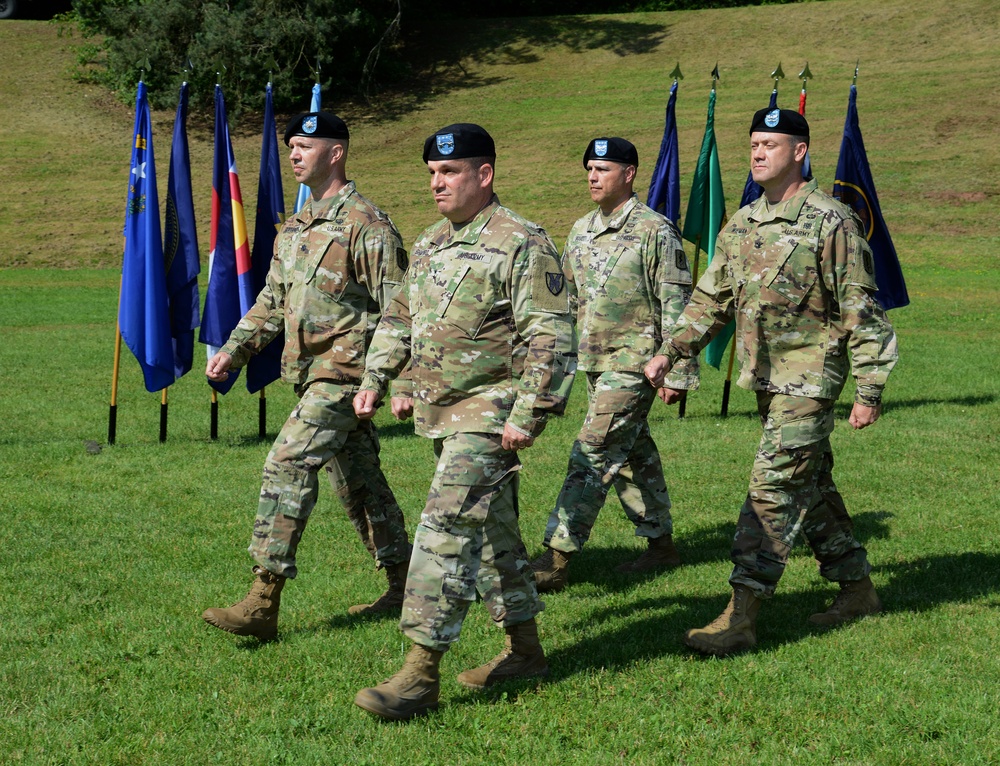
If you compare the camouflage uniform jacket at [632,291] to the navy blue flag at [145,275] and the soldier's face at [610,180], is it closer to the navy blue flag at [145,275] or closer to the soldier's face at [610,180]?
the soldier's face at [610,180]

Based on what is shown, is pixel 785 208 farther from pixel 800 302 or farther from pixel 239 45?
pixel 239 45

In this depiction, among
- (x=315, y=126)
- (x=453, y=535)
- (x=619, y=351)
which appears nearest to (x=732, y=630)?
(x=453, y=535)

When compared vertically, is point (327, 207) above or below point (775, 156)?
below

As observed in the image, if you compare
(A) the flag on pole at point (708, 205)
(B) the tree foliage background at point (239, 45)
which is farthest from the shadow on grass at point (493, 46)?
(A) the flag on pole at point (708, 205)

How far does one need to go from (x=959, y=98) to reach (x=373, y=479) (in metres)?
37.0

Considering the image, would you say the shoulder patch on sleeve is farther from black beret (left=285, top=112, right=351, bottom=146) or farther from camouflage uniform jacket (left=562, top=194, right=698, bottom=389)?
black beret (left=285, top=112, right=351, bottom=146)

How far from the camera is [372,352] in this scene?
5285mm

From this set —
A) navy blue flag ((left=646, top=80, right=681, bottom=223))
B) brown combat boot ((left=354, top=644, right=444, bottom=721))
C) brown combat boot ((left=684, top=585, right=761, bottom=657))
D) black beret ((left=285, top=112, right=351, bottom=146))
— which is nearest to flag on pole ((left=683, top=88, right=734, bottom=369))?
navy blue flag ((left=646, top=80, right=681, bottom=223))

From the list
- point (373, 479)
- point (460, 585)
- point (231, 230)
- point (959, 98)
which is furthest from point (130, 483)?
point (959, 98)

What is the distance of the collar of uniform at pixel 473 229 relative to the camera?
16.1 ft

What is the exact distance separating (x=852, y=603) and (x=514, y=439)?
2348 mm

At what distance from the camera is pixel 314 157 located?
19.3 ft

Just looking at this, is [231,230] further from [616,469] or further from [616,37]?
[616,37]

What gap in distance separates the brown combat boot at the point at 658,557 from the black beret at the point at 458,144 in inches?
121
